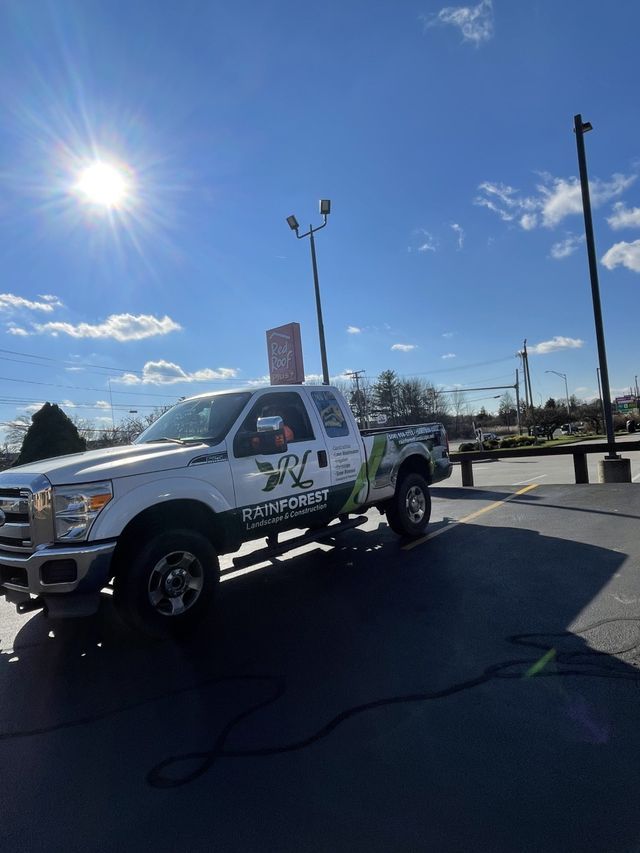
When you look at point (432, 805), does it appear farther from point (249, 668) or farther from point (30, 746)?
point (30, 746)

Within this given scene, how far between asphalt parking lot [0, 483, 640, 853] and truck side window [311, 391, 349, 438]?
1.73 m

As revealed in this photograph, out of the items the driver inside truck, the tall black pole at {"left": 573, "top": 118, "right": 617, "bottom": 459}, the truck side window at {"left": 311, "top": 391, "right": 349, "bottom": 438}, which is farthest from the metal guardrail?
the driver inside truck

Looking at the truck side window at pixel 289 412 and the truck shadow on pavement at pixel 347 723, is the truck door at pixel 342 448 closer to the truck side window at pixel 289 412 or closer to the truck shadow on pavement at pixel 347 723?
the truck side window at pixel 289 412

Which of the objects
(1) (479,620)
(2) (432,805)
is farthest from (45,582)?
(1) (479,620)

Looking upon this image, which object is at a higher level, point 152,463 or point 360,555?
point 152,463

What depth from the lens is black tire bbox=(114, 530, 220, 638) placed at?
4121 mm

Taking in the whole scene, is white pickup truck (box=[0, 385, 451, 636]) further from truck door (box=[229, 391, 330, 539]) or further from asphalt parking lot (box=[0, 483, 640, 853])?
asphalt parking lot (box=[0, 483, 640, 853])

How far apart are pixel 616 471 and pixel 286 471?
9.54 metres

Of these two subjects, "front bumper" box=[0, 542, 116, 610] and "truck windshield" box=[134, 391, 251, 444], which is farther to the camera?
"truck windshield" box=[134, 391, 251, 444]

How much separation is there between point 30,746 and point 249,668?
1.37 metres

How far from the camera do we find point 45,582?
3910 mm

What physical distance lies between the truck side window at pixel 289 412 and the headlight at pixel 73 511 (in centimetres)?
196

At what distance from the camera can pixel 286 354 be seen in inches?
756

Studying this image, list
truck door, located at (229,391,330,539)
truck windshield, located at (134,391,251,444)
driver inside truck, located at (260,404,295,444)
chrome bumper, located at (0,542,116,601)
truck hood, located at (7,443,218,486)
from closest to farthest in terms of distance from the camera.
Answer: chrome bumper, located at (0,542,116,601) → truck hood, located at (7,443,218,486) → truck door, located at (229,391,330,539) → truck windshield, located at (134,391,251,444) → driver inside truck, located at (260,404,295,444)
